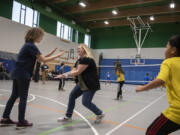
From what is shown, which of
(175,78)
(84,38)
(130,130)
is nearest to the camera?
(175,78)

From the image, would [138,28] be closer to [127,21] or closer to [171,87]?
[127,21]

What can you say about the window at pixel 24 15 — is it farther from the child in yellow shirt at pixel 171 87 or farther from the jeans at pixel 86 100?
the child in yellow shirt at pixel 171 87

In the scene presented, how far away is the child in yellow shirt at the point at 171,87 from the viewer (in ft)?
4.57

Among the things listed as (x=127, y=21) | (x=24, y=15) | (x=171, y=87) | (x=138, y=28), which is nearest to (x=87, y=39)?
(x=127, y=21)

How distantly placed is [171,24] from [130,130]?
2156cm

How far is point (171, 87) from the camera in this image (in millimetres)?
1476

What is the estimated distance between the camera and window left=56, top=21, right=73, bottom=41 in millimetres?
19889

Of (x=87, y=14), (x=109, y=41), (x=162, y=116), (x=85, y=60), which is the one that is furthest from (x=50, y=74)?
(x=162, y=116)

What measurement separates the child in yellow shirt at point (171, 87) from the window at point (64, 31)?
63.4 feet

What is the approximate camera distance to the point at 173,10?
54.5 feet

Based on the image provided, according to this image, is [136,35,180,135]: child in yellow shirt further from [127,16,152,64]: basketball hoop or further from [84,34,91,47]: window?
[84,34,91,47]: window

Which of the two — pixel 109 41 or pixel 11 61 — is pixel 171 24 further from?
pixel 11 61

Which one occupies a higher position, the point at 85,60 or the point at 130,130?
the point at 85,60

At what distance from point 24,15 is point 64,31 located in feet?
19.6
